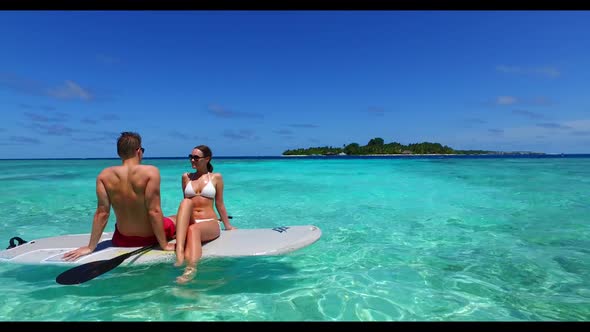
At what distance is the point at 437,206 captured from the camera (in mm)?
10312

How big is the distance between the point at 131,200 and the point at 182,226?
639 mm

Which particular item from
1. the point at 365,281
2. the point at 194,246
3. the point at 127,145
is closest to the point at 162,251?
the point at 194,246

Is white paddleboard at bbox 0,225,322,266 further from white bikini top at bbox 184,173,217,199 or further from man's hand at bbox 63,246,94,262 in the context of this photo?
white bikini top at bbox 184,173,217,199

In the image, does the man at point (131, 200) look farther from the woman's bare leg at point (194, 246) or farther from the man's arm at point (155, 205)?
the woman's bare leg at point (194, 246)

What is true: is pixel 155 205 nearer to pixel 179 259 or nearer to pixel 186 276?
pixel 179 259

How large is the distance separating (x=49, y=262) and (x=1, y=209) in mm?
8858

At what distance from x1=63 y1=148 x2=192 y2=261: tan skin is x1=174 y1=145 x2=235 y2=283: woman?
7.1 inches

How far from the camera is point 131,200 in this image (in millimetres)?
3666

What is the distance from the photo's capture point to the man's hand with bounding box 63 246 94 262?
3883 mm

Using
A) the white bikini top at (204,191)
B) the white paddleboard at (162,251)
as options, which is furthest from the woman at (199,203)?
the white paddleboard at (162,251)

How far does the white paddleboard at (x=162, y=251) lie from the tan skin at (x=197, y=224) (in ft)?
0.38

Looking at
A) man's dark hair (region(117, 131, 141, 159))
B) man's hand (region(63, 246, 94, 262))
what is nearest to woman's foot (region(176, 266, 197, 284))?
man's hand (region(63, 246, 94, 262))
